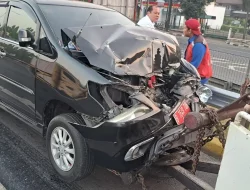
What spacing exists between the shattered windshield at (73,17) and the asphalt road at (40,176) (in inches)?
58.3

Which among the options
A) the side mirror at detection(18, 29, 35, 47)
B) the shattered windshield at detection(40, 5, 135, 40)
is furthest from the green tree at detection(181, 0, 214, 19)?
the side mirror at detection(18, 29, 35, 47)

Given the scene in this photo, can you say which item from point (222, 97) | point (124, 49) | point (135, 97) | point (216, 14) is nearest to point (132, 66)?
point (124, 49)

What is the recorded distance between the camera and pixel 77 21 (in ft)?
12.6

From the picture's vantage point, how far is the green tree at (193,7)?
3784 cm

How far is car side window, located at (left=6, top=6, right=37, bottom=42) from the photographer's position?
3.68 meters

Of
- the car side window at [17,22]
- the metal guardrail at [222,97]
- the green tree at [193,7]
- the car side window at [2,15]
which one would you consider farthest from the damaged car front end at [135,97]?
the green tree at [193,7]

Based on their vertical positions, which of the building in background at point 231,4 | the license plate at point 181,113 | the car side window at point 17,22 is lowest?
the license plate at point 181,113

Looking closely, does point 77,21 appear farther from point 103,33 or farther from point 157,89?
point 157,89

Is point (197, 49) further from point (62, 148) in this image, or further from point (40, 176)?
point (40, 176)

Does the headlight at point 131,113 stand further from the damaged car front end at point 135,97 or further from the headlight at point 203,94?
the headlight at point 203,94

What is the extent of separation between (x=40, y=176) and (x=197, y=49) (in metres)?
2.96

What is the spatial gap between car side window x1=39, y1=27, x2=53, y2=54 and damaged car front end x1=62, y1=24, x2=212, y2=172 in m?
0.20

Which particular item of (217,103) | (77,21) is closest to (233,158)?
(77,21)

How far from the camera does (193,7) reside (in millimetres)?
37844
